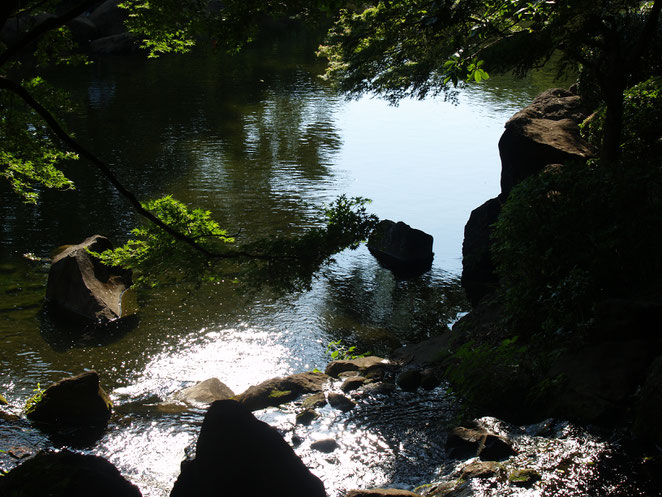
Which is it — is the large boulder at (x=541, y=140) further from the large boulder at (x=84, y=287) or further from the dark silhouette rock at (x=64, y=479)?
the dark silhouette rock at (x=64, y=479)

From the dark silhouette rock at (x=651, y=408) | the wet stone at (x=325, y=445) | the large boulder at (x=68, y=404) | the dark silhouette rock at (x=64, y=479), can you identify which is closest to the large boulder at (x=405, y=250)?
the wet stone at (x=325, y=445)

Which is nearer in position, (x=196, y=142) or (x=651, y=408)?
(x=651, y=408)

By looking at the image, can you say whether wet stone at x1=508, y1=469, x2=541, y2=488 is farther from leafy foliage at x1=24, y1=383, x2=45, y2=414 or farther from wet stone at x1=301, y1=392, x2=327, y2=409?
leafy foliage at x1=24, y1=383, x2=45, y2=414

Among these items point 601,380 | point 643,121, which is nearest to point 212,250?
point 601,380

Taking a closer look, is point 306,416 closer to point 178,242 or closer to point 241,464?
point 241,464

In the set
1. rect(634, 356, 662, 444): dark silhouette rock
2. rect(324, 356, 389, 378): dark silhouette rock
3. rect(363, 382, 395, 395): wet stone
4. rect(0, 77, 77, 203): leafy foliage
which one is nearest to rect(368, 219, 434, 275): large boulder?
rect(324, 356, 389, 378): dark silhouette rock

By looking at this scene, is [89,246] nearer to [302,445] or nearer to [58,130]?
[302,445]

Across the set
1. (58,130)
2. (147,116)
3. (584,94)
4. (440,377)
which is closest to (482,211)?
(584,94)

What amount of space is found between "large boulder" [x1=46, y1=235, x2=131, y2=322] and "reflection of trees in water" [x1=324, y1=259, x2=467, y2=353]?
4.80 m

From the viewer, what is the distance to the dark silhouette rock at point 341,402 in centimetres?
909

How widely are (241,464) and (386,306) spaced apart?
312 inches

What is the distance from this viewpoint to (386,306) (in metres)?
13.8

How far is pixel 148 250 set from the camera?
27.7 feet

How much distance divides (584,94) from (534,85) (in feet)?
61.4
